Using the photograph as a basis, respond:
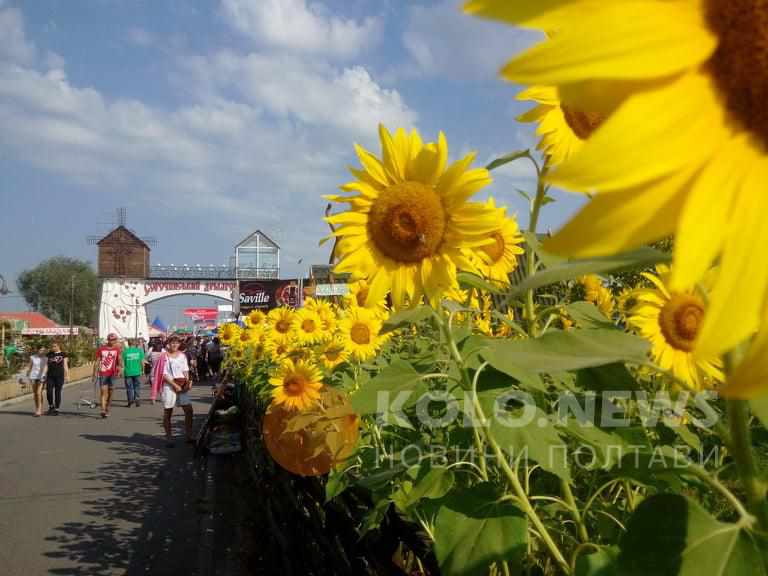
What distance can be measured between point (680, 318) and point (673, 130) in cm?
160

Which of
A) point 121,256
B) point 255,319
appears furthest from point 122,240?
point 255,319

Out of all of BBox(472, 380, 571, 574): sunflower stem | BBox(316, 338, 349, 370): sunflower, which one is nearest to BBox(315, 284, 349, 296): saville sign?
BBox(316, 338, 349, 370): sunflower

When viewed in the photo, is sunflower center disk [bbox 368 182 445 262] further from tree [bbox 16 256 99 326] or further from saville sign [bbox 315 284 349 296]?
tree [bbox 16 256 99 326]

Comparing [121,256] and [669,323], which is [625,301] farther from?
[121,256]

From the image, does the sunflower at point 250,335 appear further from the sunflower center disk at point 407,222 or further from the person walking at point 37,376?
the person walking at point 37,376

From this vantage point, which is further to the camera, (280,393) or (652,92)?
(280,393)

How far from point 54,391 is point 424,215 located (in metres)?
15.2

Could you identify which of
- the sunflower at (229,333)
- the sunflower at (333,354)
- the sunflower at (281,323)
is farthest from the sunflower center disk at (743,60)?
the sunflower at (229,333)

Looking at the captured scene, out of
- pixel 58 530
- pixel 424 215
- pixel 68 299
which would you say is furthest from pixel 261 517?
pixel 68 299

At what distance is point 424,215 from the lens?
4.87 ft

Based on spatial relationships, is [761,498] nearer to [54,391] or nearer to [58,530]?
[58,530]

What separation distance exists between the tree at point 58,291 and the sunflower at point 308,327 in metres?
68.3

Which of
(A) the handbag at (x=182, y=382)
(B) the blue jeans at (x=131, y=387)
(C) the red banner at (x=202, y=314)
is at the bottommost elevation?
(B) the blue jeans at (x=131, y=387)

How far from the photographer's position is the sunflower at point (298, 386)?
3.56m
